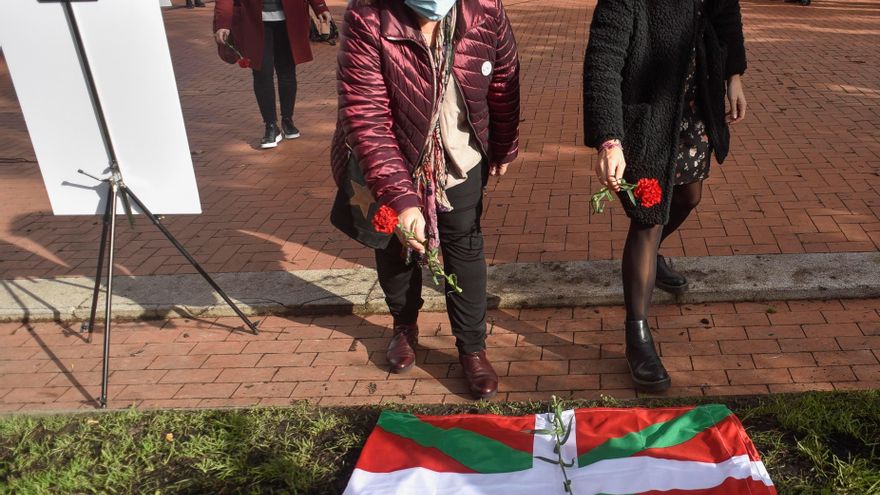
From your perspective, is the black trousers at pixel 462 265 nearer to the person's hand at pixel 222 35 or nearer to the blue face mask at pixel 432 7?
the blue face mask at pixel 432 7

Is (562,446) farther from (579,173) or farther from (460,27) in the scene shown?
(579,173)

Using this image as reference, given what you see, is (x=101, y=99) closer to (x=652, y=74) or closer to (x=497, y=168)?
(x=497, y=168)

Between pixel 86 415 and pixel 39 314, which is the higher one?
pixel 86 415

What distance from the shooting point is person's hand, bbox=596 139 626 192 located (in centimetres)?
301

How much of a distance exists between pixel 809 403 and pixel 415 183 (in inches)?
66.6

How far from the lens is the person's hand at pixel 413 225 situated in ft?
9.57

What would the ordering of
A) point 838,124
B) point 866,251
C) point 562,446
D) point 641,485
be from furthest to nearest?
point 838,124 < point 866,251 < point 562,446 < point 641,485

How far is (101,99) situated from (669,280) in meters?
2.84

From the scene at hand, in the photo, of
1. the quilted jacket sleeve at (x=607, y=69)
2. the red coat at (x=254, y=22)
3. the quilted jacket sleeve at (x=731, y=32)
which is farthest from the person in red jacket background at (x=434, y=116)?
the red coat at (x=254, y=22)

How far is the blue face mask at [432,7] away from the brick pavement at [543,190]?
2156mm

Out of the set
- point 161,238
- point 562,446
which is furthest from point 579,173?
point 562,446

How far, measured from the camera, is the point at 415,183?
3109mm

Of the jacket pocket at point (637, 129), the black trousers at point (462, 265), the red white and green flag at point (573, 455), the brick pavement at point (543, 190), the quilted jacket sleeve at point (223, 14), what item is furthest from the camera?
the quilted jacket sleeve at point (223, 14)

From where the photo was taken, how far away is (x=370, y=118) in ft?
9.64
